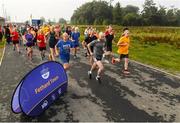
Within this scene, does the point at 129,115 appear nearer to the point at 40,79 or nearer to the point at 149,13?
the point at 40,79

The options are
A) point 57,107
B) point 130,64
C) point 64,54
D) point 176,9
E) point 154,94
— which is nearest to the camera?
point 57,107

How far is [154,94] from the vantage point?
9766mm

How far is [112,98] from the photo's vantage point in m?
9.23

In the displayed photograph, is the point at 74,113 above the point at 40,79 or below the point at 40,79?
below

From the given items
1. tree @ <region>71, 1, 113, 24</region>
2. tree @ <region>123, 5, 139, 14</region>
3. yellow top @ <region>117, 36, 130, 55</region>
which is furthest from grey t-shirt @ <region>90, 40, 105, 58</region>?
tree @ <region>123, 5, 139, 14</region>

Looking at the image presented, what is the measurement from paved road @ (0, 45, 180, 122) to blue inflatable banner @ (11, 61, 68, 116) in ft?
0.92

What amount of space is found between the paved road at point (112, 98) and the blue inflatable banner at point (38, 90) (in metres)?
Answer: 0.28

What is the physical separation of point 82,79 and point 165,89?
339 centimetres

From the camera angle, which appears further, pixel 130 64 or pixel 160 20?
pixel 160 20

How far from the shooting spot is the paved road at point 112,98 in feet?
25.4

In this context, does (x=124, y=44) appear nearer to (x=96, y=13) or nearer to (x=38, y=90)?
(x=38, y=90)

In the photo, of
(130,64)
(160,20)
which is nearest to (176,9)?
(160,20)

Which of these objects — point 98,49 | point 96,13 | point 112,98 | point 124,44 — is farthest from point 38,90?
point 96,13

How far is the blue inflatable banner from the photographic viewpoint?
7.18 m
